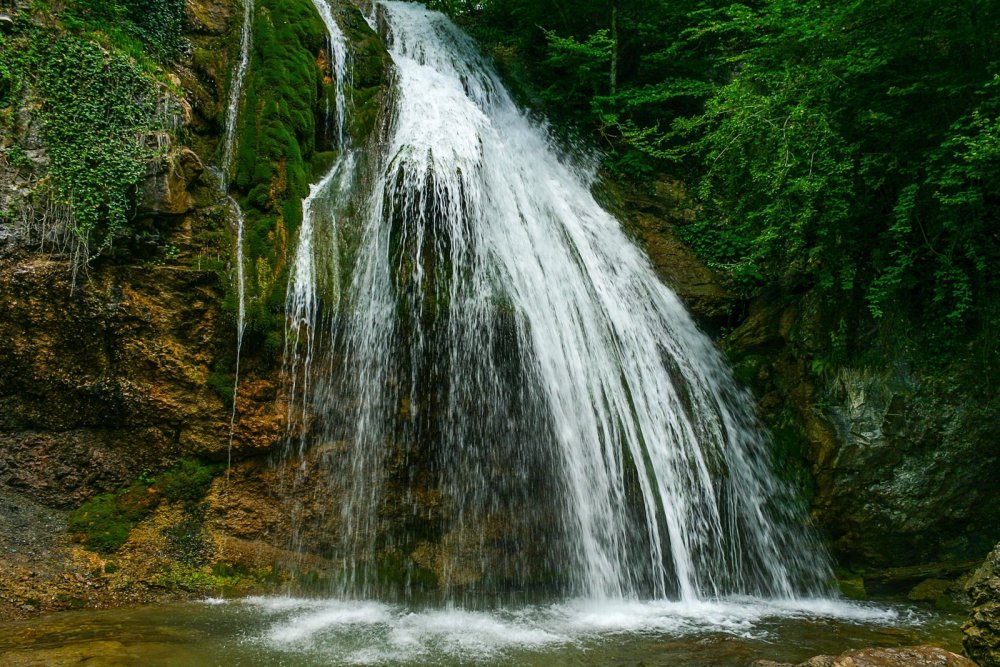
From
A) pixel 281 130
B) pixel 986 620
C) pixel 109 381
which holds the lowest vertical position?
pixel 986 620

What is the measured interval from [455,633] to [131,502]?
3.23 metres

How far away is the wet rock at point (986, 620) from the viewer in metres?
3.58

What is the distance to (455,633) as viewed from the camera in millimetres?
4762

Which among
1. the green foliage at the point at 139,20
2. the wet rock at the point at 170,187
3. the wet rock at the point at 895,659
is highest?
the green foliage at the point at 139,20

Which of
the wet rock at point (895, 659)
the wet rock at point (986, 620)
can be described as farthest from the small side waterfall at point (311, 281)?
the wet rock at point (986, 620)

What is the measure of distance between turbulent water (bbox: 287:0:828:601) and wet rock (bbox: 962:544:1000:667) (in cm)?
251

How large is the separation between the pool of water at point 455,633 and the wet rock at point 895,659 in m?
1.15

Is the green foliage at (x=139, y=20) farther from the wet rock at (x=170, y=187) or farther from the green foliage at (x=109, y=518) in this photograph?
the green foliage at (x=109, y=518)

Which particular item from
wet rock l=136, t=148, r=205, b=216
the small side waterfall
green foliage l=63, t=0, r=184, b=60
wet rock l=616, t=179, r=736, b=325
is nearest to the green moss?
the small side waterfall

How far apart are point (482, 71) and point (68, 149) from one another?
24.4ft

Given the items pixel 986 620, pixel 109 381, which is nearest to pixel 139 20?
pixel 109 381

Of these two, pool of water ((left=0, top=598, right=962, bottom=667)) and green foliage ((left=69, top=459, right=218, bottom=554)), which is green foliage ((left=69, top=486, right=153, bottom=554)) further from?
pool of water ((left=0, top=598, right=962, bottom=667))

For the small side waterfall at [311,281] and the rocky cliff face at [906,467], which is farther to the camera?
the rocky cliff face at [906,467]

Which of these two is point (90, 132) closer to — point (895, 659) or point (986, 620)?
point (895, 659)
